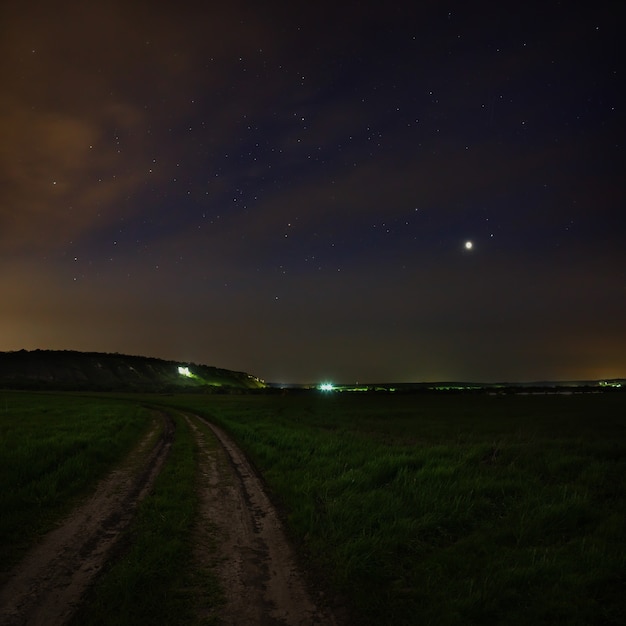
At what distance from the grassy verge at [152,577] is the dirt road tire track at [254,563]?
0.49 m

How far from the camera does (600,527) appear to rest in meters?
8.52

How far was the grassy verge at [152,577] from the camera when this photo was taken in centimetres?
549

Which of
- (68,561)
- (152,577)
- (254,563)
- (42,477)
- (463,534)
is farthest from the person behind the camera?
(42,477)

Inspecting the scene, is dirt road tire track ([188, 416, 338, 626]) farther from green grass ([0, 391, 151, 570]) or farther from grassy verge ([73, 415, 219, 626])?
green grass ([0, 391, 151, 570])

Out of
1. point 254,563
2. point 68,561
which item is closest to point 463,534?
point 254,563

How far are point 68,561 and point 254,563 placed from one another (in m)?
3.13

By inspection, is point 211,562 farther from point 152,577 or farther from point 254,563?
point 152,577

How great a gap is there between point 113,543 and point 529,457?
47.4 feet

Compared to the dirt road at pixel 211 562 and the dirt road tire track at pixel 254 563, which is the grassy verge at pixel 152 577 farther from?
the dirt road tire track at pixel 254 563

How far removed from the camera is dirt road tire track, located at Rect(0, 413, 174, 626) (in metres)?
5.59

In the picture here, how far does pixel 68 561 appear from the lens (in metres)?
7.16

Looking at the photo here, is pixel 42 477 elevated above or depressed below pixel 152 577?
below

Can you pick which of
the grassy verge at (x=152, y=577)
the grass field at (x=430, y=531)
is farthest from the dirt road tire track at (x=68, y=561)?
the grass field at (x=430, y=531)

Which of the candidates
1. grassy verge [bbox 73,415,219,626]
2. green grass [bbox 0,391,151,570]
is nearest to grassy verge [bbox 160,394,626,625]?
grassy verge [bbox 73,415,219,626]
